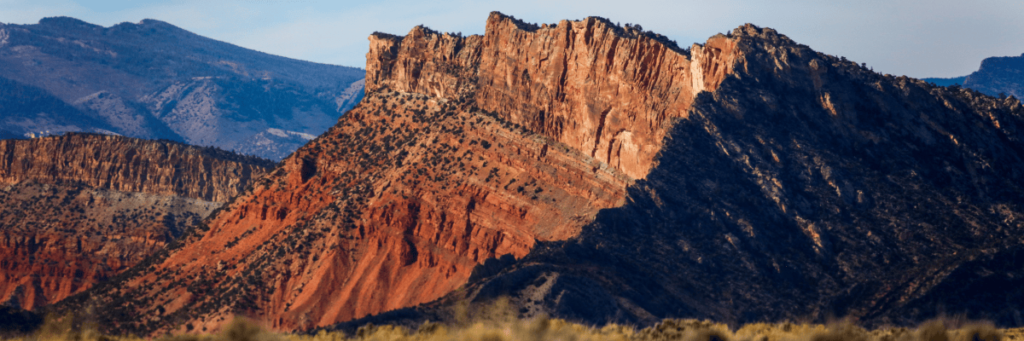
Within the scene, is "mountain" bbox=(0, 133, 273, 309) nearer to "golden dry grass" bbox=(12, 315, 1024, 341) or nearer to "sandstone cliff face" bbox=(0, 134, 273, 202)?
"sandstone cliff face" bbox=(0, 134, 273, 202)

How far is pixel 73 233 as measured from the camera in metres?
146

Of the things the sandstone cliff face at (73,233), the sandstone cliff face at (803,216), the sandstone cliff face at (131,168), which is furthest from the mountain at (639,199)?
the sandstone cliff face at (131,168)

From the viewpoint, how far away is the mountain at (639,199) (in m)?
70.9

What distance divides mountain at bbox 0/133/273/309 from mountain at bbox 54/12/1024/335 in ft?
137

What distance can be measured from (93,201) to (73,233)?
7407mm

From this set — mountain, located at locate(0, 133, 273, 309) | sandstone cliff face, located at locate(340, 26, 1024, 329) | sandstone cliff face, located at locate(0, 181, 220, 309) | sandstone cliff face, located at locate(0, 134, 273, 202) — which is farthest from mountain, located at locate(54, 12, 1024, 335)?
sandstone cliff face, located at locate(0, 134, 273, 202)

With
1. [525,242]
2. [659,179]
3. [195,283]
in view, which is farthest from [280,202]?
[659,179]

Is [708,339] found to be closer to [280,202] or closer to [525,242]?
[525,242]

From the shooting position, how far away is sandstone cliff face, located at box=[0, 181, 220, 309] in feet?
461

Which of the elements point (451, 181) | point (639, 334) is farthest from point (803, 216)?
point (639, 334)

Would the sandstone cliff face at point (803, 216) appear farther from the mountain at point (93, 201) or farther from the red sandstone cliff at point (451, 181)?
the mountain at point (93, 201)

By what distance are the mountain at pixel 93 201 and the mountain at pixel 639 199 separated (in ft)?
137

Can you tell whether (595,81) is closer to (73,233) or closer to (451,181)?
(451,181)

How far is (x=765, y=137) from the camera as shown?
80500mm
